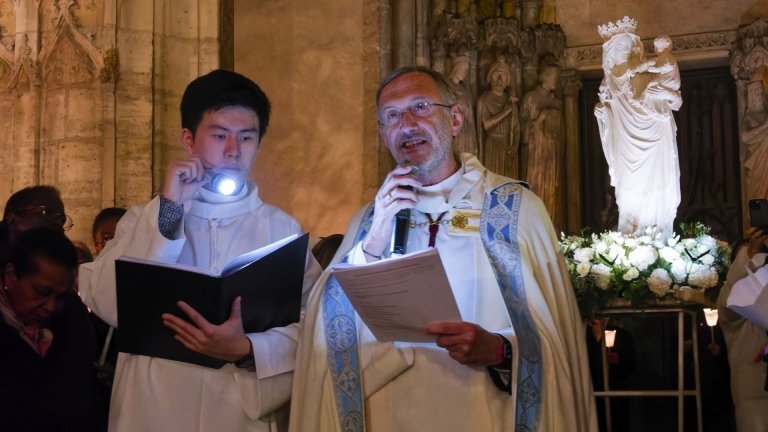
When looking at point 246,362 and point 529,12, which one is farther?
point 529,12

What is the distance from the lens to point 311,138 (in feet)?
31.1

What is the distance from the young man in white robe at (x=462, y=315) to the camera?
2.70m

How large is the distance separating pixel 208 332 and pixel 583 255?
3893 millimetres

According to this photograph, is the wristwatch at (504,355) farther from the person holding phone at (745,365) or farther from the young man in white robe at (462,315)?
the person holding phone at (745,365)

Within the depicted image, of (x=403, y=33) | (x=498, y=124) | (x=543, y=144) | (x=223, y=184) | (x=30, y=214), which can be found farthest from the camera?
(x=543, y=144)

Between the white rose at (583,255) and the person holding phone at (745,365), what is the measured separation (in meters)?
0.78

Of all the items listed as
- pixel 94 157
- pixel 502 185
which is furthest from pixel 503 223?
pixel 94 157

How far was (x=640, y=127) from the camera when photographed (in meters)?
8.66

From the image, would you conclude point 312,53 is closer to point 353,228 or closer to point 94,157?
point 94,157

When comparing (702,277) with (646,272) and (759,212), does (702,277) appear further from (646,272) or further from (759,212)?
(759,212)

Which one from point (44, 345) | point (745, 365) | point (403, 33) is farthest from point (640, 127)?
point (44, 345)

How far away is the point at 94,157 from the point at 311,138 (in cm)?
344

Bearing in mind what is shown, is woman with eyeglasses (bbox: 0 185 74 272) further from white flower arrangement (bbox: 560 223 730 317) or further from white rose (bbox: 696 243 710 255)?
white rose (bbox: 696 243 710 255)

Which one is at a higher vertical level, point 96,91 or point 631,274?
point 96,91
